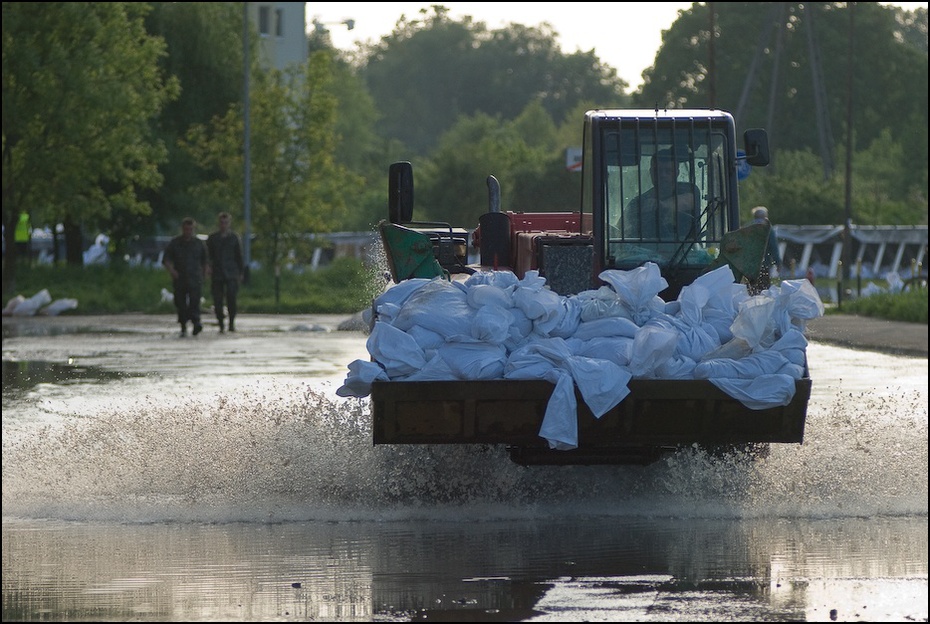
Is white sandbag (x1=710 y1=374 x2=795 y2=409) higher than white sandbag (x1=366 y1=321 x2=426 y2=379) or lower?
lower

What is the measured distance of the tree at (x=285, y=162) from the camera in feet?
146

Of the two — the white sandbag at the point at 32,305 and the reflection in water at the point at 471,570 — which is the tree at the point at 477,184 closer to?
the white sandbag at the point at 32,305

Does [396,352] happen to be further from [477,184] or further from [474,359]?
[477,184]

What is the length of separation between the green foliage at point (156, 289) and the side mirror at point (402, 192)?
73.0 ft

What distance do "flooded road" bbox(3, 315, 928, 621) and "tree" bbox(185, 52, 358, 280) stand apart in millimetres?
29772

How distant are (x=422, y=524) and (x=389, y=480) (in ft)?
3.29

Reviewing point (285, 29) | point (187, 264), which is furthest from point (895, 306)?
point (285, 29)

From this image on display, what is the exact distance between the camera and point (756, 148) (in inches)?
437

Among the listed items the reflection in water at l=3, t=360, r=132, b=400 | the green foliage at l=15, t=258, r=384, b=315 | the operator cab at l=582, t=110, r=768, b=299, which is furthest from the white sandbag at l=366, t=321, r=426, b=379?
the green foliage at l=15, t=258, r=384, b=315

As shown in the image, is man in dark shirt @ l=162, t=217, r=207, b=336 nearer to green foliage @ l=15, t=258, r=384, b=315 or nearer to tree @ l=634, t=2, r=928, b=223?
green foliage @ l=15, t=258, r=384, b=315

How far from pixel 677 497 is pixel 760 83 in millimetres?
83863

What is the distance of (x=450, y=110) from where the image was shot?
16050 centimetres

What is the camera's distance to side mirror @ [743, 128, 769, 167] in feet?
36.3

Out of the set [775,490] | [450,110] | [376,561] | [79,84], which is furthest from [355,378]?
[450,110]
